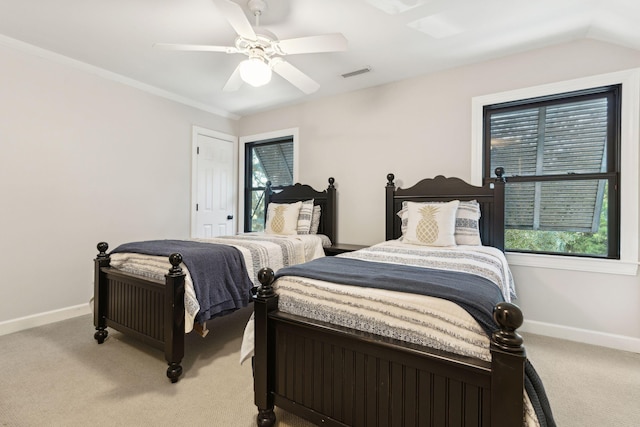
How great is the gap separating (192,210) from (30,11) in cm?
246

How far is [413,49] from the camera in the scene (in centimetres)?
283

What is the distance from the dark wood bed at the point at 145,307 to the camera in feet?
6.54

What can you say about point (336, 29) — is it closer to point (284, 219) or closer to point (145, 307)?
point (284, 219)

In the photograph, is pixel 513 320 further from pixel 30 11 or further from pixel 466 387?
pixel 30 11

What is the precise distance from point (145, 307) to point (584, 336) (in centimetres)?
352

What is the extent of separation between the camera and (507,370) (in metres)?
0.96

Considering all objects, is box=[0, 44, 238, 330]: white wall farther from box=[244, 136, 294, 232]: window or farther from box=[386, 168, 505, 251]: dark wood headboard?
box=[386, 168, 505, 251]: dark wood headboard

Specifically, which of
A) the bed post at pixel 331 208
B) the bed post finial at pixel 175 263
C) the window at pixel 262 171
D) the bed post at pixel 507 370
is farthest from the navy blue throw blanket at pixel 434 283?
the window at pixel 262 171

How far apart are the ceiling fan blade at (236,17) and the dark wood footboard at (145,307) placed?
149 cm

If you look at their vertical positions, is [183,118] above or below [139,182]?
above

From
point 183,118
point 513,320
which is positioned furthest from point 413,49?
point 183,118

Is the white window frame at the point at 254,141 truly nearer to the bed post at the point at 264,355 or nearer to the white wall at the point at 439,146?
the white wall at the point at 439,146

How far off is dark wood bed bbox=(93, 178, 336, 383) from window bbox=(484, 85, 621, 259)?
298 centimetres

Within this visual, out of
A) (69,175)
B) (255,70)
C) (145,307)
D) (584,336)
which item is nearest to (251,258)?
(145,307)
